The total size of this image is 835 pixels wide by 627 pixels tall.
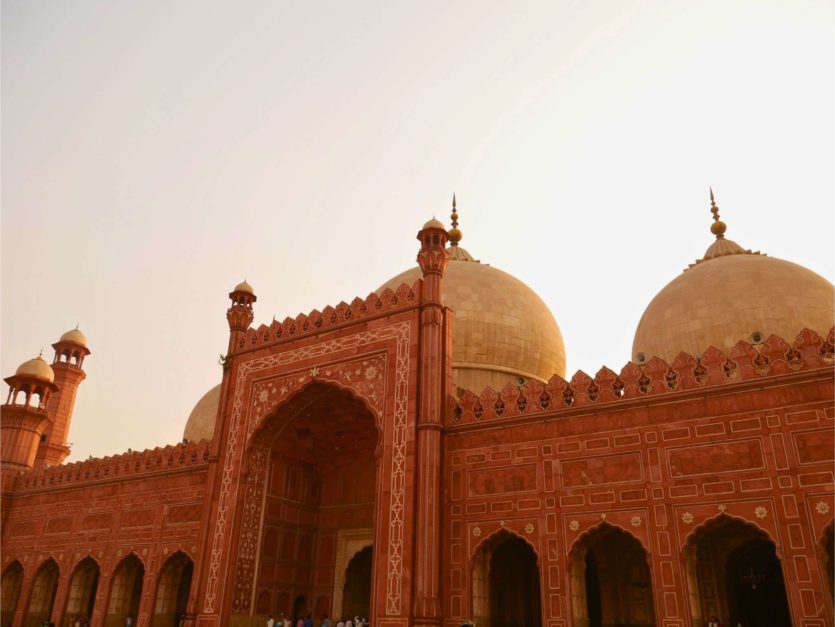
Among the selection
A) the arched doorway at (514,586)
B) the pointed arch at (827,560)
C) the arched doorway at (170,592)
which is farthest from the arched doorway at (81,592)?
the pointed arch at (827,560)

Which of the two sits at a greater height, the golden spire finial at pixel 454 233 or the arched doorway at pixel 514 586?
the golden spire finial at pixel 454 233

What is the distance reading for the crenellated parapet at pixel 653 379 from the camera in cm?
906

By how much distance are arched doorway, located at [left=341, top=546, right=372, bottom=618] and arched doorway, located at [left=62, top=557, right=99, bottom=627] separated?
21.2ft

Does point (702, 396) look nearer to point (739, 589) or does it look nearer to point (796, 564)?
point (796, 564)

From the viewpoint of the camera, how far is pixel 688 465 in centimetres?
923

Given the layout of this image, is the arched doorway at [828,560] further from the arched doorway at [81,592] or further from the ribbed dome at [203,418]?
the ribbed dome at [203,418]

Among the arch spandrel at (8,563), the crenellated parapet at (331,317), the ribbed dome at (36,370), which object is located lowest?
the arch spandrel at (8,563)

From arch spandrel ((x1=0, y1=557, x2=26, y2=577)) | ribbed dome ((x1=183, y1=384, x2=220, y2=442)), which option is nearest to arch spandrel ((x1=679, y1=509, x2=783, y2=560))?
ribbed dome ((x1=183, y1=384, x2=220, y2=442))

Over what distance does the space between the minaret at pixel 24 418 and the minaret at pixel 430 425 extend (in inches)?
539

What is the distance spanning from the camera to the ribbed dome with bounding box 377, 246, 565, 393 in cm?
1564

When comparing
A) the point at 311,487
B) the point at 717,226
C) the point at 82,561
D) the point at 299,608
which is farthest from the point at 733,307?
the point at 82,561

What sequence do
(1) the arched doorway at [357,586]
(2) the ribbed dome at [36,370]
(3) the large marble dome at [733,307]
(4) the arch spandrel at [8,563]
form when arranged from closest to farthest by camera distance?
1. (3) the large marble dome at [733,307]
2. (1) the arched doorway at [357,586]
3. (4) the arch spandrel at [8,563]
4. (2) the ribbed dome at [36,370]

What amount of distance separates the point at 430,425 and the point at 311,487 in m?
4.96

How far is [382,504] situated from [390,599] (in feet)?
4.60
